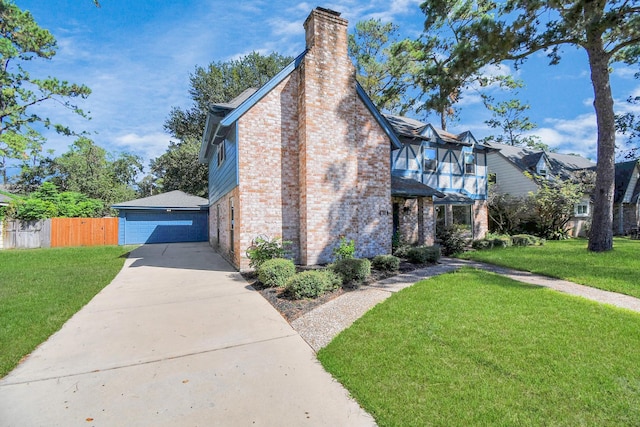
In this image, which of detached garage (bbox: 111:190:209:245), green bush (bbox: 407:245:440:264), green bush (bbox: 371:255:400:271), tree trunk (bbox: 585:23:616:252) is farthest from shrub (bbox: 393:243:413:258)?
detached garage (bbox: 111:190:209:245)

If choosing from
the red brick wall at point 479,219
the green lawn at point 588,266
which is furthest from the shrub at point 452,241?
the red brick wall at point 479,219

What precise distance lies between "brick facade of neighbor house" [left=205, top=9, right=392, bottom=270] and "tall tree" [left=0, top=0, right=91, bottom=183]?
2000 cm

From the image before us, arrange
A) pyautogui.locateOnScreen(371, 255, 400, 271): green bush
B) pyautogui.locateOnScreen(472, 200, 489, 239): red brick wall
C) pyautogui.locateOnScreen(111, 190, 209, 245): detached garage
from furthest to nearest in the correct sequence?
1. pyautogui.locateOnScreen(111, 190, 209, 245): detached garage
2. pyautogui.locateOnScreen(472, 200, 489, 239): red brick wall
3. pyautogui.locateOnScreen(371, 255, 400, 271): green bush

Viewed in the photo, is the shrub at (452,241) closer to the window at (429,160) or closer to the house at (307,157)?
the house at (307,157)

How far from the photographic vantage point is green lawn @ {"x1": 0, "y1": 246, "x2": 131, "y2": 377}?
171 inches

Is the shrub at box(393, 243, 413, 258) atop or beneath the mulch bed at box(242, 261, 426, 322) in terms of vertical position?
atop

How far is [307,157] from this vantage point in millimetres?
9070

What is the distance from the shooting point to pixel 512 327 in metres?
4.32

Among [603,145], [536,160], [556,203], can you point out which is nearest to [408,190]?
[603,145]

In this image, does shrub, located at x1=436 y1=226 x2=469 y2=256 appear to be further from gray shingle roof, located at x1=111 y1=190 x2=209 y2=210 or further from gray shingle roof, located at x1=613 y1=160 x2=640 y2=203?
gray shingle roof, located at x1=613 y1=160 x2=640 y2=203

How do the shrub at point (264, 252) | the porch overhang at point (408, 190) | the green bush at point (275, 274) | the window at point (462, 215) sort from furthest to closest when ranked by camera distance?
1. the window at point (462, 215)
2. the porch overhang at point (408, 190)
3. the shrub at point (264, 252)
4. the green bush at point (275, 274)

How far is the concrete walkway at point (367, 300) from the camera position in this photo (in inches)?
183

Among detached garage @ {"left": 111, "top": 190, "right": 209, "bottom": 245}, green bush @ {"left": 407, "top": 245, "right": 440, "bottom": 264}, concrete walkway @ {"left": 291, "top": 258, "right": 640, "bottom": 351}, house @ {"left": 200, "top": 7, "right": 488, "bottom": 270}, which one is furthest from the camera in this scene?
detached garage @ {"left": 111, "top": 190, "right": 209, "bottom": 245}

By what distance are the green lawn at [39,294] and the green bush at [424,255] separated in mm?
9001
